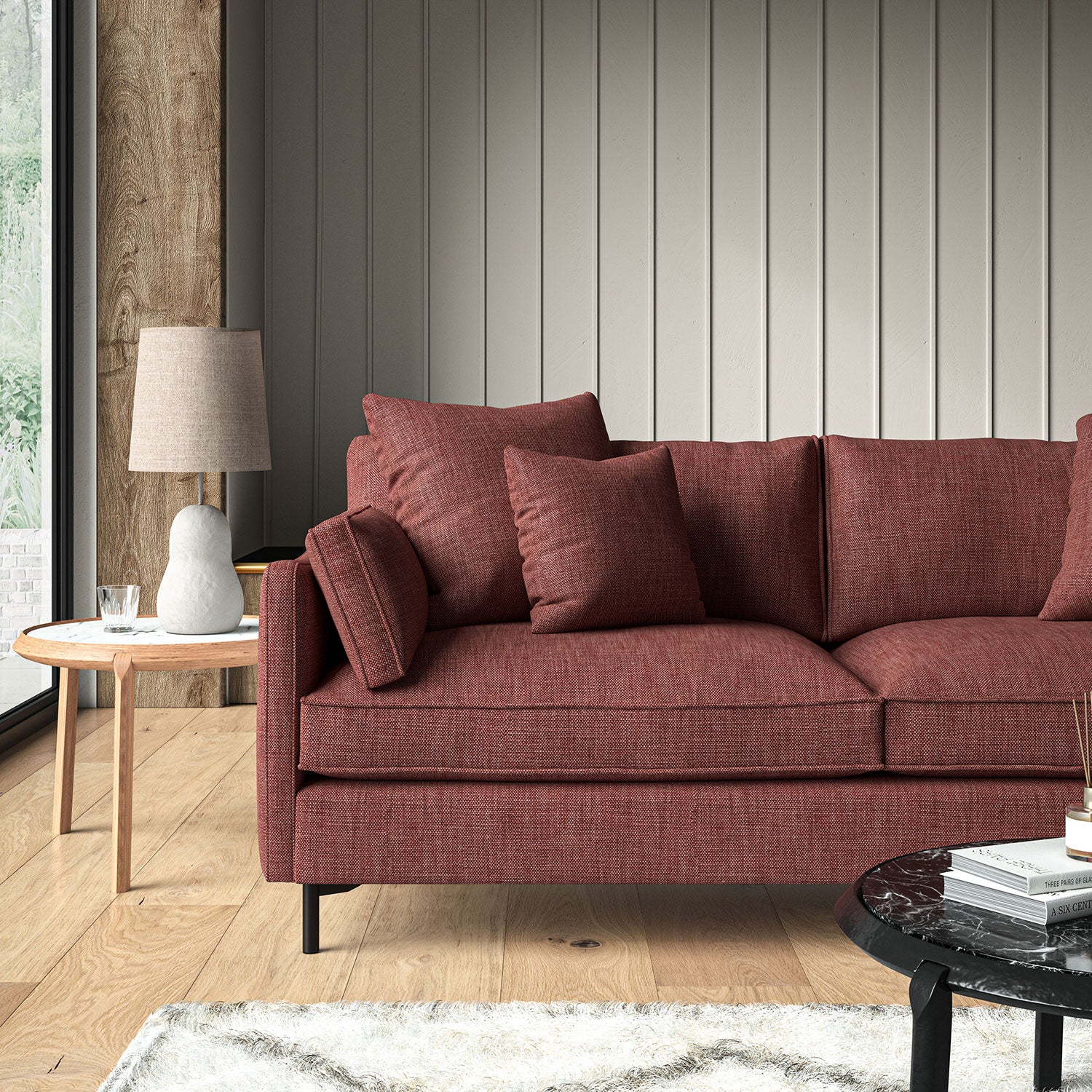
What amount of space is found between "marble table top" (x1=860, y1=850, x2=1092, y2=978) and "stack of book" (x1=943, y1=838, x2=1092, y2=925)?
1 centimetres

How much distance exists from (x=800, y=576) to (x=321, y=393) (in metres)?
2.47

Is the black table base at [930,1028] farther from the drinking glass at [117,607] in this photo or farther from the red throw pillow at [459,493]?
the drinking glass at [117,607]

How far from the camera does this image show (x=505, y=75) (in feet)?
15.0

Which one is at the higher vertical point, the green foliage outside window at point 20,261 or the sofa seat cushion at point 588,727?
the green foliage outside window at point 20,261

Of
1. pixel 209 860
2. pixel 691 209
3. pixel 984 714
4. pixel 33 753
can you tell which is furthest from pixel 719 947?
pixel 691 209

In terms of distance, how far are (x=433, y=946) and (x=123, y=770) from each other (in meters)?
0.74

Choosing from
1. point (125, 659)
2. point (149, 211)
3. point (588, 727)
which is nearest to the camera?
point (588, 727)

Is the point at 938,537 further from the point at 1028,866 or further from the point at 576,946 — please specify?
the point at 1028,866

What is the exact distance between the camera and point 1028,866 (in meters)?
1.31

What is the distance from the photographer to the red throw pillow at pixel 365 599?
6.68ft

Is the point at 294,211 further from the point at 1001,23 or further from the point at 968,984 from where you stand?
the point at 968,984

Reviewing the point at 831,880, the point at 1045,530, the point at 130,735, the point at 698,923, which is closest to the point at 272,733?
the point at 130,735

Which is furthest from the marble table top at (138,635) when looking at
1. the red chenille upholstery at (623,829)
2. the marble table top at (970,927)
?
the marble table top at (970,927)

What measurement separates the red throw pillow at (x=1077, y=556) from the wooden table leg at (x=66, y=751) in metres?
2.05
